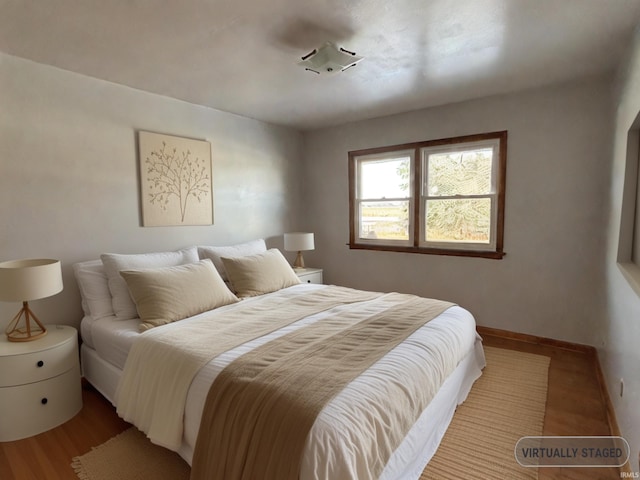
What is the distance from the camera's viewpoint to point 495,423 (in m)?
2.08

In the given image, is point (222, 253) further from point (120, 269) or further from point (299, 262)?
point (299, 262)

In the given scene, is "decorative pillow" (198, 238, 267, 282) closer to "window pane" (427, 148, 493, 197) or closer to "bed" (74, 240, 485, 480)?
"bed" (74, 240, 485, 480)

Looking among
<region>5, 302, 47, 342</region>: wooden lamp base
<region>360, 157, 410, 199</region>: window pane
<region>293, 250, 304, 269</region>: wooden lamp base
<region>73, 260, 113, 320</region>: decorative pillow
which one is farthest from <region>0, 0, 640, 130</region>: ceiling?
<region>293, 250, 304, 269</region>: wooden lamp base

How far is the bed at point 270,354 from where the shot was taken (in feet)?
4.20

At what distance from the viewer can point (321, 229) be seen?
4.61 m

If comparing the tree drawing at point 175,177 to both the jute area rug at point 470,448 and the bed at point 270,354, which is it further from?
the jute area rug at point 470,448

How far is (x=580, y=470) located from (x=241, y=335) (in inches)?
74.7

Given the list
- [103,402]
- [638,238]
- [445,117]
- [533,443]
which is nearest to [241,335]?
[103,402]

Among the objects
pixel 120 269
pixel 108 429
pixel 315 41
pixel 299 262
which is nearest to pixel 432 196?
pixel 299 262

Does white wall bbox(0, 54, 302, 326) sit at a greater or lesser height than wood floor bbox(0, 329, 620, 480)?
greater

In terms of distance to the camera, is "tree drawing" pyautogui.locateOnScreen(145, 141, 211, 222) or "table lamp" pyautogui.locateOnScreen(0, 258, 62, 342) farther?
"tree drawing" pyautogui.locateOnScreen(145, 141, 211, 222)

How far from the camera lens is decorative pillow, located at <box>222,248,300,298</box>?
2912 millimetres

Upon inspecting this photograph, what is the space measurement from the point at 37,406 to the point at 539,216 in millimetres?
4076

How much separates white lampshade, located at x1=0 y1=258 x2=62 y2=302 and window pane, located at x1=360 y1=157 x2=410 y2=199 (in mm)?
3193
